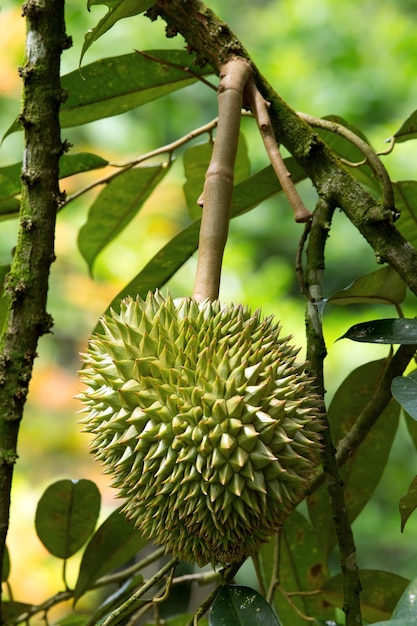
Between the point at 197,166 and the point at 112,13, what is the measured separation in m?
0.40

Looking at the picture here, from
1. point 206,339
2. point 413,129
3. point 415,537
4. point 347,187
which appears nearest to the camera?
point 206,339

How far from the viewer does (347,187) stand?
0.76 m

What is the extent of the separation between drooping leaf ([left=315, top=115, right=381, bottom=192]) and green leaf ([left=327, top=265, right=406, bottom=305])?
0.56 ft

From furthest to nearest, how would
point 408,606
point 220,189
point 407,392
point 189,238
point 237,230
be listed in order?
point 237,230 → point 189,238 → point 220,189 → point 407,392 → point 408,606

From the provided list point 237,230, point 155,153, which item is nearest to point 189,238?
point 155,153

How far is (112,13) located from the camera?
0.68m

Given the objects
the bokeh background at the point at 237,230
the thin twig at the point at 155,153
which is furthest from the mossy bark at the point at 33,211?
the bokeh background at the point at 237,230

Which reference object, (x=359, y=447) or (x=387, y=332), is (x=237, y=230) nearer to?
(x=359, y=447)

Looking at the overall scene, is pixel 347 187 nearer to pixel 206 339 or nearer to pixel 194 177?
pixel 206 339

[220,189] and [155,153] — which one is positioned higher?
[155,153]

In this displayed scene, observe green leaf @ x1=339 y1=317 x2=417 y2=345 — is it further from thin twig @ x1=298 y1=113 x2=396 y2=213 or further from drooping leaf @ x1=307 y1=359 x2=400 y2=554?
drooping leaf @ x1=307 y1=359 x2=400 y2=554

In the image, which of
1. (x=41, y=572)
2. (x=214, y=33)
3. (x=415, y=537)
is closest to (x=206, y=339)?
(x=214, y=33)

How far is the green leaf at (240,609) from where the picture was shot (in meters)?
0.63

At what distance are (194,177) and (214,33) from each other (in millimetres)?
269
